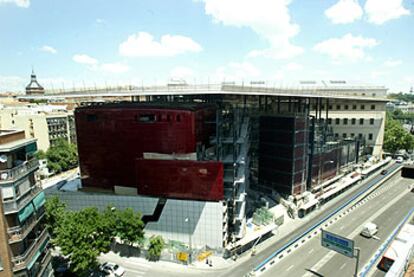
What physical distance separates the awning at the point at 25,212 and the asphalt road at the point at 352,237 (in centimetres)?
2577

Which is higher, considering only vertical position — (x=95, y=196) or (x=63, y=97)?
(x=63, y=97)

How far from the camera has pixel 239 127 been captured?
42625 millimetres

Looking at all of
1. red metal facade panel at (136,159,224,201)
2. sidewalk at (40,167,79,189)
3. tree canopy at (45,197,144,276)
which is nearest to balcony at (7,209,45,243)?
tree canopy at (45,197,144,276)

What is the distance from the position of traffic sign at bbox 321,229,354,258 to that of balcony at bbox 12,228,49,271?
28365mm

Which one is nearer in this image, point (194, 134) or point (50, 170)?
point (194, 134)

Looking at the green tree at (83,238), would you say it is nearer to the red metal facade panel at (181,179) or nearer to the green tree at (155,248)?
the green tree at (155,248)

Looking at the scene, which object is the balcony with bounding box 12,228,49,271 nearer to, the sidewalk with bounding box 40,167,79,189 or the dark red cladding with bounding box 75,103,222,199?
the dark red cladding with bounding box 75,103,222,199

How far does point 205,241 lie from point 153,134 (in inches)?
662

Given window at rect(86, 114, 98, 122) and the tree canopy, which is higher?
window at rect(86, 114, 98, 122)

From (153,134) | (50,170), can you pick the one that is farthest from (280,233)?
(50,170)

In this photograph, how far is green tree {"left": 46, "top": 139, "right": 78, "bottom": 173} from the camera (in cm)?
7072

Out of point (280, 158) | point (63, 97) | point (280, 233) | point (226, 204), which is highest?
point (63, 97)

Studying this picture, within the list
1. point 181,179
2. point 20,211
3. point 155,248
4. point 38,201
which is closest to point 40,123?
point 181,179

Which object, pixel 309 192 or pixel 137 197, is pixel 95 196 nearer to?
pixel 137 197
